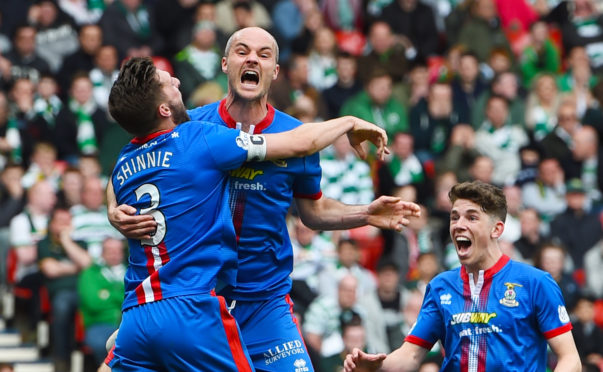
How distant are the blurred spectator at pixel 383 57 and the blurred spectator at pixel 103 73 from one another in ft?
11.8

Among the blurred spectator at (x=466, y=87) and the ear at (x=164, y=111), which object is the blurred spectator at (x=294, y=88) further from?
the ear at (x=164, y=111)

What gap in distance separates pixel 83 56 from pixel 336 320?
5.78 meters

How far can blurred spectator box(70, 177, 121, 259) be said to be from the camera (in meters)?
13.0

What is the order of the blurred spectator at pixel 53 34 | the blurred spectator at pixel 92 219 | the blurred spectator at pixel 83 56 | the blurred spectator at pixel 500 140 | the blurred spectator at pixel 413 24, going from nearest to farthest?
the blurred spectator at pixel 92 219
the blurred spectator at pixel 500 140
the blurred spectator at pixel 83 56
the blurred spectator at pixel 53 34
the blurred spectator at pixel 413 24

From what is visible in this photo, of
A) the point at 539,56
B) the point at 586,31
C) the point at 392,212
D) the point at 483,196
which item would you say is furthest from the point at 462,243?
the point at 586,31

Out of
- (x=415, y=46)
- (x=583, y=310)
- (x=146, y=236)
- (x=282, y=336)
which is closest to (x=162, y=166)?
(x=146, y=236)

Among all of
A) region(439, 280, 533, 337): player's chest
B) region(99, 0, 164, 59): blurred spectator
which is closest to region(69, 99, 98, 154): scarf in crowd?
region(99, 0, 164, 59): blurred spectator

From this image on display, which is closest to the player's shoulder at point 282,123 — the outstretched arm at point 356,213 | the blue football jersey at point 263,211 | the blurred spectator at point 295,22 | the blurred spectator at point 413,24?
the blue football jersey at point 263,211

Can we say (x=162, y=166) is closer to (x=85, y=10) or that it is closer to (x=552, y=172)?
(x=552, y=172)

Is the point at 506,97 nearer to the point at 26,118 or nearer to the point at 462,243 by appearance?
the point at 26,118

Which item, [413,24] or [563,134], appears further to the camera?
[413,24]

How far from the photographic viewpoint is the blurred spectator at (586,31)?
19.5 m

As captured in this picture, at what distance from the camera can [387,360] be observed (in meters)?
7.51

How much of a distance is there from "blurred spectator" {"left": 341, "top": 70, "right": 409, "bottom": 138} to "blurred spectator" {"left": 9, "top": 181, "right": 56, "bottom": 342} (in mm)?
4752
